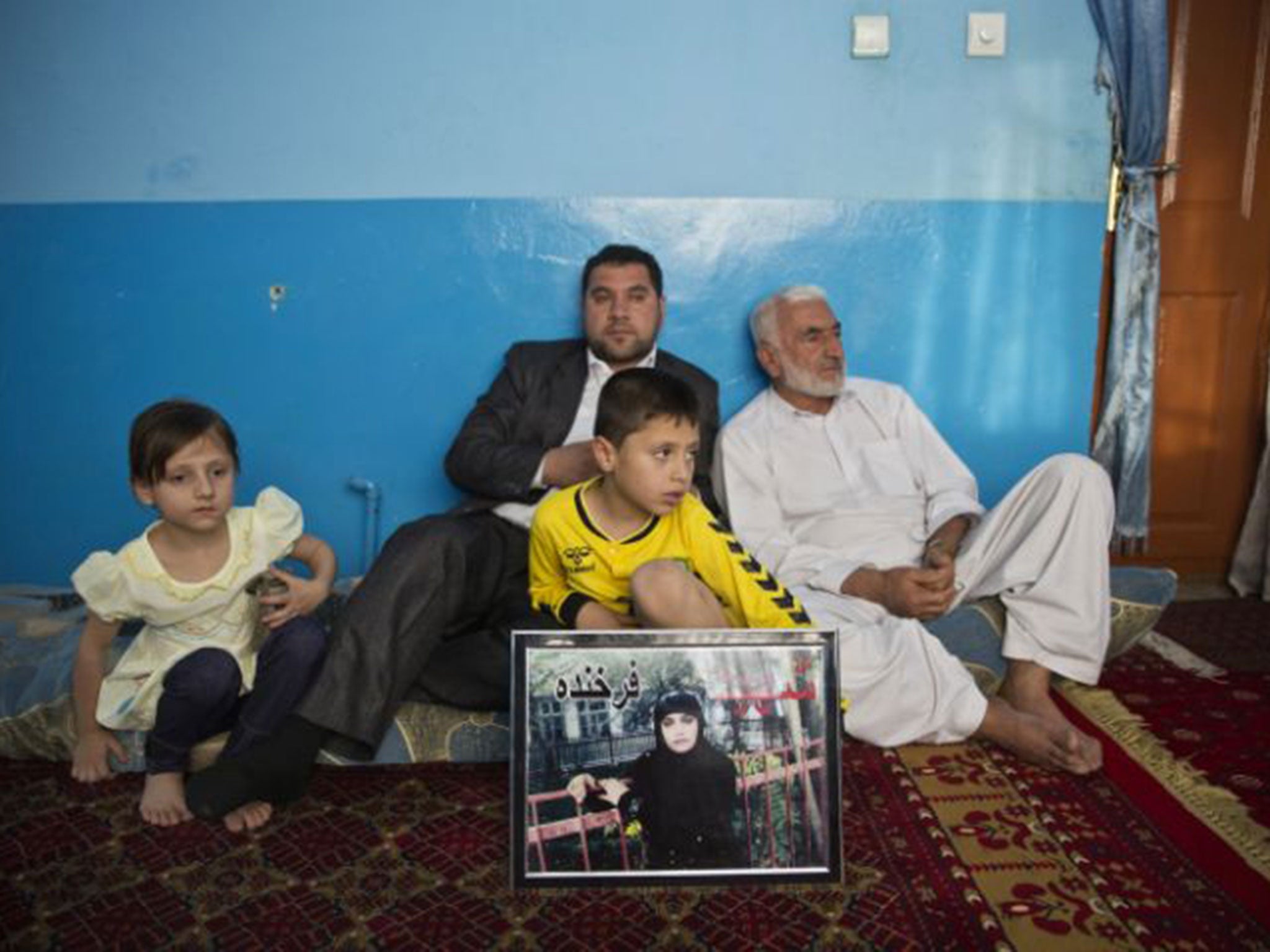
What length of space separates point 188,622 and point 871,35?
8.47 ft

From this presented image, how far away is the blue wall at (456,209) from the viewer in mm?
3039

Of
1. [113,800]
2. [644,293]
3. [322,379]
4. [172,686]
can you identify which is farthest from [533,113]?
[113,800]

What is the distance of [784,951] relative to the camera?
1482mm

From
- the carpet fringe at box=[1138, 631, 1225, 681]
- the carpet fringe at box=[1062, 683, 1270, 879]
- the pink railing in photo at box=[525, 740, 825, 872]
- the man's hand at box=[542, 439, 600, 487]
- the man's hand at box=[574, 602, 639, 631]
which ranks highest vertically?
the man's hand at box=[542, 439, 600, 487]

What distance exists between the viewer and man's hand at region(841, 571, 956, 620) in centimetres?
231

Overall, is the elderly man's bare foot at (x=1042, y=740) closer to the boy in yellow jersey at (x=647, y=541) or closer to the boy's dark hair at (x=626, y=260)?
the boy in yellow jersey at (x=647, y=541)

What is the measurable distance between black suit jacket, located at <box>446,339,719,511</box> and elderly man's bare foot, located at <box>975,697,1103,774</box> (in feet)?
2.98

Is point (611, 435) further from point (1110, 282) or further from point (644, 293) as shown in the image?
point (1110, 282)

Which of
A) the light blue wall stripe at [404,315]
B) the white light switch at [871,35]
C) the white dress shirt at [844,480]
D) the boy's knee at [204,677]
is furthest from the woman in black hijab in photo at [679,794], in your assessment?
the white light switch at [871,35]

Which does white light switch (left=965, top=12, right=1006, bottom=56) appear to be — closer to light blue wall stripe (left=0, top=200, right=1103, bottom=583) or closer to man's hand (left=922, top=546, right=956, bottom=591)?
light blue wall stripe (left=0, top=200, right=1103, bottom=583)

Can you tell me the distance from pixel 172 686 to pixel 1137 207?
3238 millimetres

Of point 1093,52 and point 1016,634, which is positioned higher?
point 1093,52

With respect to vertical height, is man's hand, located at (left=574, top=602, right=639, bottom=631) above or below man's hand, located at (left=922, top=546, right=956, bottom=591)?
above

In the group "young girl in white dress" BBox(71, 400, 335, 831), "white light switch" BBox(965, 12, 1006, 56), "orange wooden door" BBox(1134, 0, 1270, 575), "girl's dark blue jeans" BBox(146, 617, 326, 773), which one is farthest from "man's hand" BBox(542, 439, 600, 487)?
"orange wooden door" BBox(1134, 0, 1270, 575)
